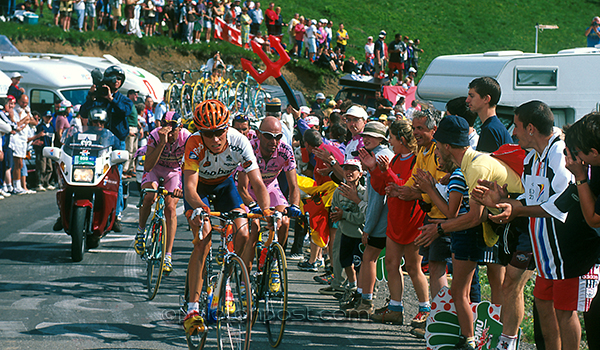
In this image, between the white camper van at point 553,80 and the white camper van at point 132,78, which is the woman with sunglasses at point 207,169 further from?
the white camper van at point 132,78

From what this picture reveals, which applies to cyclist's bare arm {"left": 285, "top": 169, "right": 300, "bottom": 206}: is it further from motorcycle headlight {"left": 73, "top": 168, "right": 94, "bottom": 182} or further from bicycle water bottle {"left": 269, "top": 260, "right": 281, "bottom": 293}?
motorcycle headlight {"left": 73, "top": 168, "right": 94, "bottom": 182}

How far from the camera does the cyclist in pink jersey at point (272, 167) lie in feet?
23.2

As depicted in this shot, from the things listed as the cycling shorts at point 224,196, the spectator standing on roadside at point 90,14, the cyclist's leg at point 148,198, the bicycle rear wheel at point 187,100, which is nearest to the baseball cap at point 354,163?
the cycling shorts at point 224,196

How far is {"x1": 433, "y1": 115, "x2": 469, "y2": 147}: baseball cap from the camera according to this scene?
5.27 m

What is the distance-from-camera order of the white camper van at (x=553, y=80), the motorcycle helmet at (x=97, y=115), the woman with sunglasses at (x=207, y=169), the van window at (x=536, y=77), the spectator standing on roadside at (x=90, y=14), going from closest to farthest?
the woman with sunglasses at (x=207, y=169)
the motorcycle helmet at (x=97, y=115)
the white camper van at (x=553, y=80)
the van window at (x=536, y=77)
the spectator standing on roadside at (x=90, y=14)

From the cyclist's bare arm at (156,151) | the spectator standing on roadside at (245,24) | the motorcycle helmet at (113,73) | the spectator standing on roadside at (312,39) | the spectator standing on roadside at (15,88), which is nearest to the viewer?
the cyclist's bare arm at (156,151)

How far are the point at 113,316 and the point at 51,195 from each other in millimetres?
9822

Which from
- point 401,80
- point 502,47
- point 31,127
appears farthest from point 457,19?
point 31,127

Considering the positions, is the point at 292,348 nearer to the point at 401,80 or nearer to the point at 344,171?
the point at 344,171

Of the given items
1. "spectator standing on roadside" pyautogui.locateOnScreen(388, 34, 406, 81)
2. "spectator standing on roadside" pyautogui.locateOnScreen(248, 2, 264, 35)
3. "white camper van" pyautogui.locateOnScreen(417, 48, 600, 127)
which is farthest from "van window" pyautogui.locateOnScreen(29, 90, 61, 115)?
"spectator standing on roadside" pyautogui.locateOnScreen(248, 2, 264, 35)

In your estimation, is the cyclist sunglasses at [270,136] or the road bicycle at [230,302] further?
the cyclist sunglasses at [270,136]

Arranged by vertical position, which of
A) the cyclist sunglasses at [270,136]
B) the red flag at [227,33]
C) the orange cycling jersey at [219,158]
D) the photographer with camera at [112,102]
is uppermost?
the red flag at [227,33]

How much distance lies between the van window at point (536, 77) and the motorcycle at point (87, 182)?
23.3 ft

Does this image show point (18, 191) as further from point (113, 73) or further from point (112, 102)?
point (113, 73)
